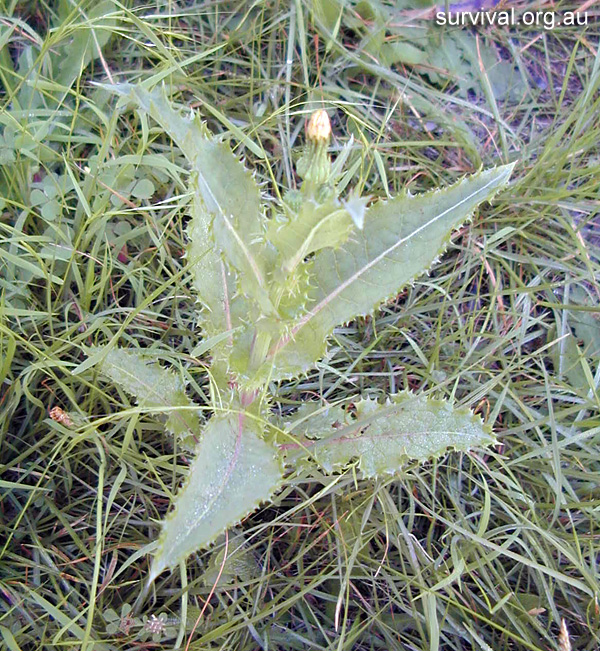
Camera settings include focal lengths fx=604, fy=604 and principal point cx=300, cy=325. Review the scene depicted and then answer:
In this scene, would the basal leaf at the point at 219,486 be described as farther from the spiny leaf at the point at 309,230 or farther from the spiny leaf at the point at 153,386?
the spiny leaf at the point at 309,230

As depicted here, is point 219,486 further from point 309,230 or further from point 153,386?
point 309,230

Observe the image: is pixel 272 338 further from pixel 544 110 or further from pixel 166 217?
pixel 544 110

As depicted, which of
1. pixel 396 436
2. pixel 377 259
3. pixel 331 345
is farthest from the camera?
pixel 331 345

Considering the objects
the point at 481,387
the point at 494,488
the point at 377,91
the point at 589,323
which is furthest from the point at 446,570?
the point at 377,91

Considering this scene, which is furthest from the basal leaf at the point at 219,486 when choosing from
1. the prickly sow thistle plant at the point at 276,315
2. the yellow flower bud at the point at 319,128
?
the yellow flower bud at the point at 319,128
